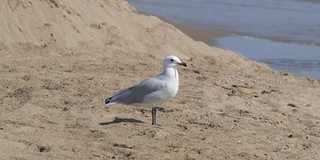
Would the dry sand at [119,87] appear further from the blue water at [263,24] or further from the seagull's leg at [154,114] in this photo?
the blue water at [263,24]

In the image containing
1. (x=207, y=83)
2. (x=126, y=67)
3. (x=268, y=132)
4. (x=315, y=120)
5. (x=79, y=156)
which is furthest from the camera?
(x=126, y=67)

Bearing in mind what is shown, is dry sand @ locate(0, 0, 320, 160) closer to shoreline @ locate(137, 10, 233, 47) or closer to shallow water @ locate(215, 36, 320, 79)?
shallow water @ locate(215, 36, 320, 79)

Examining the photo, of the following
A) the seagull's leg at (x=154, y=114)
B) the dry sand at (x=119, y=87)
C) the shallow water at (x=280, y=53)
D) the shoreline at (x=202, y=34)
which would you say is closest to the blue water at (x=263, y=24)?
the shallow water at (x=280, y=53)

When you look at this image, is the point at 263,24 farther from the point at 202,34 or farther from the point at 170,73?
the point at 170,73

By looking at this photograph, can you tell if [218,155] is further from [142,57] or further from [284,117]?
[142,57]

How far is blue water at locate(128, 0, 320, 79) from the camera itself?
17.4 metres

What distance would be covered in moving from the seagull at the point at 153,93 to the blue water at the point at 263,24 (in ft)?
21.5

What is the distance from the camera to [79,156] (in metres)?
7.82

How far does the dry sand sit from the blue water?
243cm

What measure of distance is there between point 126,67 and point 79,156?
4.52 meters

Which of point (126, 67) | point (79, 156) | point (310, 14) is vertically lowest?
point (79, 156)

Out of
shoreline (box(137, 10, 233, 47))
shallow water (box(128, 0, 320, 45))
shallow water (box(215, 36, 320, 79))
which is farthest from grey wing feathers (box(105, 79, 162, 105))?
shallow water (box(128, 0, 320, 45))

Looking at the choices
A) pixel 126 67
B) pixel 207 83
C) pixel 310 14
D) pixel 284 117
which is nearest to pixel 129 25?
pixel 126 67

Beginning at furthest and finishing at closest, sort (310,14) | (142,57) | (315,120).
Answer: (310,14)
(142,57)
(315,120)
